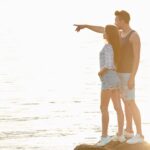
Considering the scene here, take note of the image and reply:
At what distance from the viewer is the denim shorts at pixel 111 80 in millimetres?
18359

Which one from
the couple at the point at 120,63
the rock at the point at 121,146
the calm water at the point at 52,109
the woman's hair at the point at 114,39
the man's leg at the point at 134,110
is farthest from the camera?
the calm water at the point at 52,109

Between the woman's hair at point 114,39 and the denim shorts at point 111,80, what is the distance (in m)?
0.19

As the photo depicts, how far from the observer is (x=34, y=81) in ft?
133

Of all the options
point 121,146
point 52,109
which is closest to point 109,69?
point 121,146

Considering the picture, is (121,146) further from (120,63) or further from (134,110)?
(120,63)

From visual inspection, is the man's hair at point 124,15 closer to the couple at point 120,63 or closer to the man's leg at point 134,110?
the couple at point 120,63

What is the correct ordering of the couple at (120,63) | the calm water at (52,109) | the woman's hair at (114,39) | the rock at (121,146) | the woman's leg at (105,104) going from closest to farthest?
the woman's hair at (114,39), the couple at (120,63), the rock at (121,146), the woman's leg at (105,104), the calm water at (52,109)

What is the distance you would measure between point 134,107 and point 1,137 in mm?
5849

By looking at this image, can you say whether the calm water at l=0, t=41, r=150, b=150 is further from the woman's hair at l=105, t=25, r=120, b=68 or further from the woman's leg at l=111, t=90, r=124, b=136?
the woman's hair at l=105, t=25, r=120, b=68

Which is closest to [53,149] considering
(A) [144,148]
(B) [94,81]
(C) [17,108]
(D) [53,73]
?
(A) [144,148]

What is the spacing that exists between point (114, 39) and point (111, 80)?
79 centimetres

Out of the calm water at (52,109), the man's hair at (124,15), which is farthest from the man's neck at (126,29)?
the calm water at (52,109)

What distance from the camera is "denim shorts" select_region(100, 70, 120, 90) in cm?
1836

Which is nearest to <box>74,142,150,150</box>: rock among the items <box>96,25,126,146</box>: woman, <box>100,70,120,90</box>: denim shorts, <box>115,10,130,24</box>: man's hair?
<box>96,25,126,146</box>: woman
